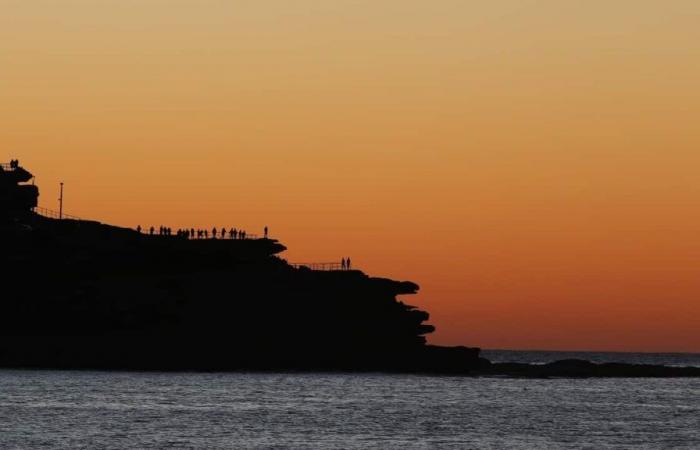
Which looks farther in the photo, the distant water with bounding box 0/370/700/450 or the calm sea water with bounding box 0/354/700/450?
the calm sea water with bounding box 0/354/700/450

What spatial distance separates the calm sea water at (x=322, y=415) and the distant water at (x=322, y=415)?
0.10m

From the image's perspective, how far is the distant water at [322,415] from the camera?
112188 millimetres

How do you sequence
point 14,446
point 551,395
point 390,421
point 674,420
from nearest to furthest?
1. point 14,446
2. point 390,421
3. point 674,420
4. point 551,395

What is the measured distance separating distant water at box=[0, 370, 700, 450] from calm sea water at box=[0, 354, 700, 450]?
0.33ft

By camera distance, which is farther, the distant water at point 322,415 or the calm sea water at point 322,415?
the calm sea water at point 322,415

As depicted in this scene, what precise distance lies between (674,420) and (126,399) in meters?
51.1

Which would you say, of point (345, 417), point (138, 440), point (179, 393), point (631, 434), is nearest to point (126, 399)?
point (179, 393)

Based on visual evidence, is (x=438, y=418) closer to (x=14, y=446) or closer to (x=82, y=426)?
(x=82, y=426)

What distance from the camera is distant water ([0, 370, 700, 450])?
112m

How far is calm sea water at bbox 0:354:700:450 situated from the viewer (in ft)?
369

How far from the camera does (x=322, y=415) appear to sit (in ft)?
445

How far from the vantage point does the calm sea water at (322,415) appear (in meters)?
112

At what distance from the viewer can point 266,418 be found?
13138 cm

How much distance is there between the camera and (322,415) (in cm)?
13575
